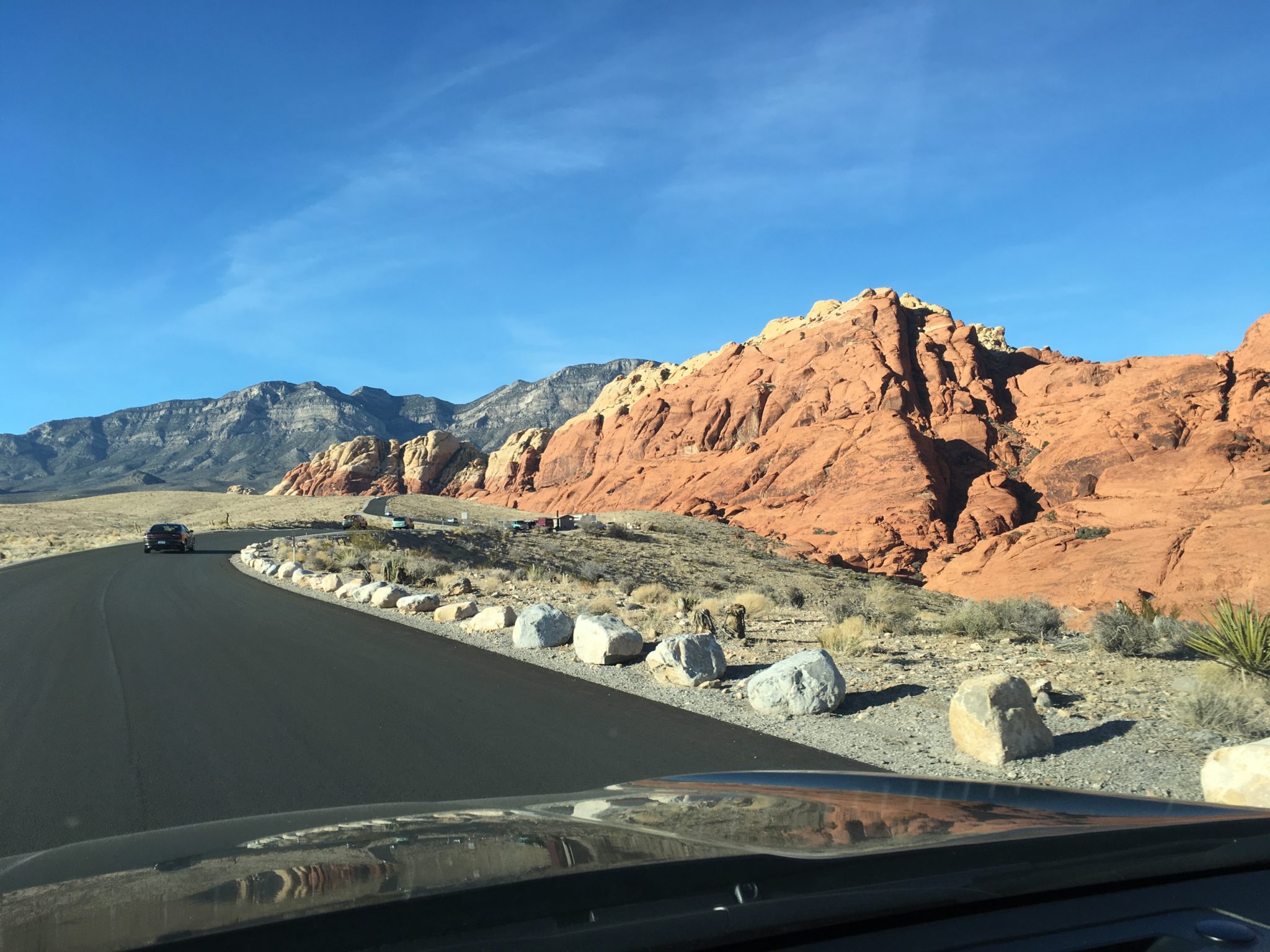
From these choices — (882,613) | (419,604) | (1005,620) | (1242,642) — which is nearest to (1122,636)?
(1242,642)

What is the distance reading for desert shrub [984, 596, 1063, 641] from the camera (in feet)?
45.3

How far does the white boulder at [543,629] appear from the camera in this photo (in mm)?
12875

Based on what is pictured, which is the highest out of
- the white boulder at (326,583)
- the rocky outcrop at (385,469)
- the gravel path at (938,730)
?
the rocky outcrop at (385,469)

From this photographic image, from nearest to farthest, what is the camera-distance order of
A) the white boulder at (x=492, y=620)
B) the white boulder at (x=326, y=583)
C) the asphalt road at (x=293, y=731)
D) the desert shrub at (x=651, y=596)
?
the asphalt road at (x=293, y=731), the white boulder at (x=492, y=620), the desert shrub at (x=651, y=596), the white boulder at (x=326, y=583)

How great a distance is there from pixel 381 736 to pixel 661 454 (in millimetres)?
88678

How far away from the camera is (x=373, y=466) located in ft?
503

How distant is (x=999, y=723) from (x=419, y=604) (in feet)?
41.0

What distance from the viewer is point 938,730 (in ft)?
26.5

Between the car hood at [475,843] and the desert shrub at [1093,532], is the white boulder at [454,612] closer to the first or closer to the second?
the car hood at [475,843]

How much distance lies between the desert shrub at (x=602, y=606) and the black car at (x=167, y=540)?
2976cm

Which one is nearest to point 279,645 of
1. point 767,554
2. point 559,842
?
point 559,842

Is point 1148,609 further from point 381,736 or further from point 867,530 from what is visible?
point 867,530

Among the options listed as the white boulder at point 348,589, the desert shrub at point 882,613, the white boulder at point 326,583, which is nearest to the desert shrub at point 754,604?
the desert shrub at point 882,613

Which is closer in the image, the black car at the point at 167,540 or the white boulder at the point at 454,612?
the white boulder at the point at 454,612
